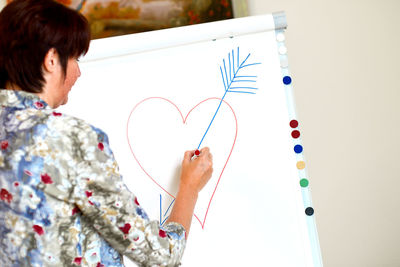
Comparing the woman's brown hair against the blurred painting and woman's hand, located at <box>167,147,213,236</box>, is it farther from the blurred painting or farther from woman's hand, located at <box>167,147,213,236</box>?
the blurred painting

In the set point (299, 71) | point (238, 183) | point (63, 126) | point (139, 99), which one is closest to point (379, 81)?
point (299, 71)

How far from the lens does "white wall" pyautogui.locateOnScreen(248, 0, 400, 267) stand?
196cm

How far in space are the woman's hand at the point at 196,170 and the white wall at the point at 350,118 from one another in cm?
78

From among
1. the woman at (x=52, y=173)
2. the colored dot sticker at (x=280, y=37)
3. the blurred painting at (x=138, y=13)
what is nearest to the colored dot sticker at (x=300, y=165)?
the colored dot sticker at (x=280, y=37)

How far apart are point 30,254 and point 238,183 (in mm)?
636

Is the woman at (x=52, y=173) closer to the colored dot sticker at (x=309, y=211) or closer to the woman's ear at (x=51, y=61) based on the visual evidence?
the woman's ear at (x=51, y=61)

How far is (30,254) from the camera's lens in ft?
2.67

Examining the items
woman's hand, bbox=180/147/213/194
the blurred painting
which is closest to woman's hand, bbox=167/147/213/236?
woman's hand, bbox=180/147/213/194

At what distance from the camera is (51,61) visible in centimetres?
87

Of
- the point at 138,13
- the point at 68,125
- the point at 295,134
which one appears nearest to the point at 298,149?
the point at 295,134

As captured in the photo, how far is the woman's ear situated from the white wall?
1217 millimetres

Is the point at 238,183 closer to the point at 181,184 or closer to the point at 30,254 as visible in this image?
the point at 181,184

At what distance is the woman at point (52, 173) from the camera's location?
0.79 m

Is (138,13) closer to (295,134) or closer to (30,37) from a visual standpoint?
(295,134)
